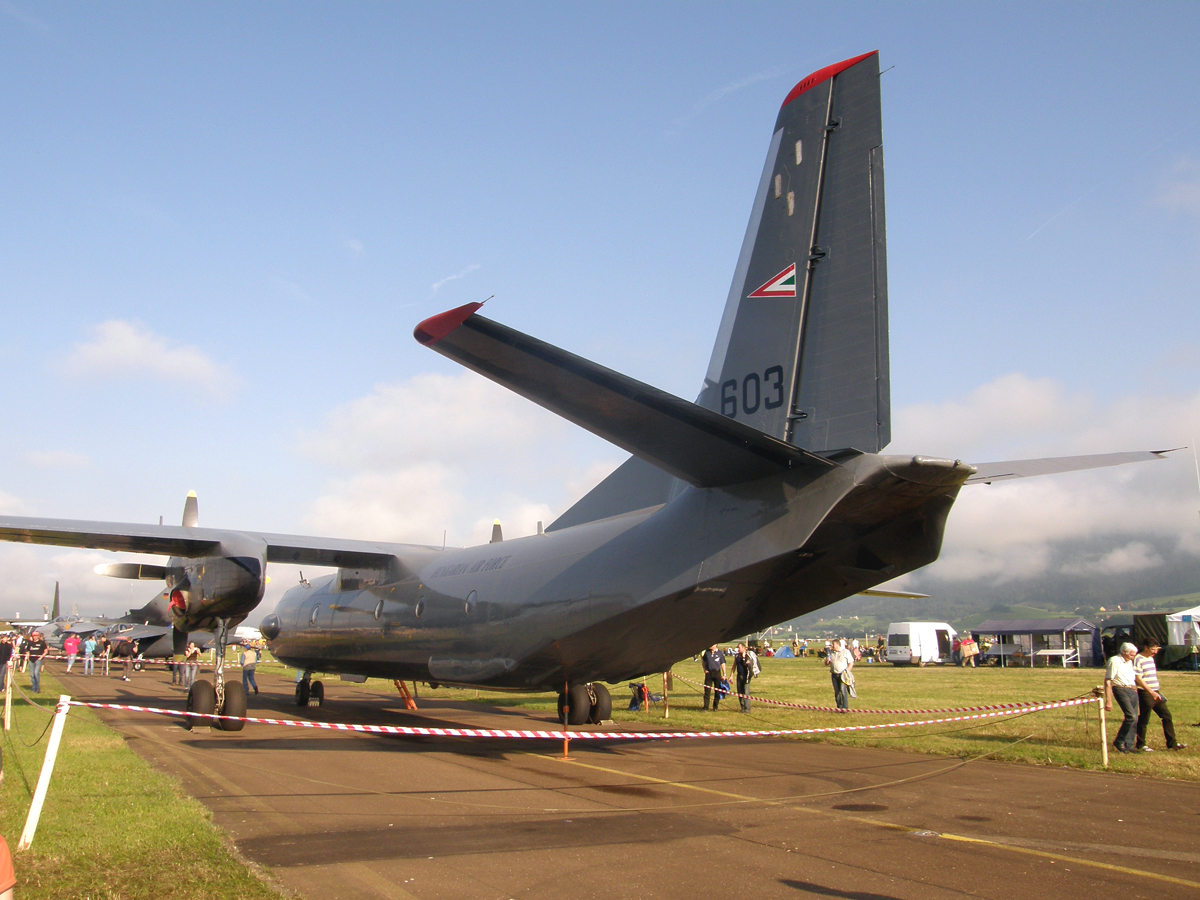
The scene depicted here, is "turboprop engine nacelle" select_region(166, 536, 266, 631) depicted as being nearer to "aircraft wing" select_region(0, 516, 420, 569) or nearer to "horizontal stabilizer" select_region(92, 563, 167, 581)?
"aircraft wing" select_region(0, 516, 420, 569)

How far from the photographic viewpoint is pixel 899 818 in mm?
7898

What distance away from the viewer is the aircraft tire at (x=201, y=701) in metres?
15.5

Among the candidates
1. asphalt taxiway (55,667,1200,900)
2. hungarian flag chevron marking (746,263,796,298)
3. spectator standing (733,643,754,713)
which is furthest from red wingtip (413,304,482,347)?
spectator standing (733,643,754,713)

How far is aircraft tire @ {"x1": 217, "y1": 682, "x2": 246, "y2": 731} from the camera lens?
15.1 meters

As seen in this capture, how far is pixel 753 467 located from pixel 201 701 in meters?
11.9

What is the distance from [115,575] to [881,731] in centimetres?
1622

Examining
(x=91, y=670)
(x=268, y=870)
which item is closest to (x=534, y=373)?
(x=268, y=870)

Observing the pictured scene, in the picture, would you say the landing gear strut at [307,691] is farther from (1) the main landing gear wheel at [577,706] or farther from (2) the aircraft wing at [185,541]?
(1) the main landing gear wheel at [577,706]

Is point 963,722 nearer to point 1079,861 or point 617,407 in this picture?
point 1079,861

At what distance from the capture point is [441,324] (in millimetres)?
5922

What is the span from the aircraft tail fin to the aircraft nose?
1420cm

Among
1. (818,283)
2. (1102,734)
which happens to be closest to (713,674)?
(1102,734)

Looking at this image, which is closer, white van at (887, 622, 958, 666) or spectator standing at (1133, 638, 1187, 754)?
spectator standing at (1133, 638, 1187, 754)

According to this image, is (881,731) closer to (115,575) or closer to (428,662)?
(428,662)
